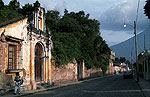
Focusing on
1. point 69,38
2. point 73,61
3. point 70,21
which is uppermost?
point 70,21

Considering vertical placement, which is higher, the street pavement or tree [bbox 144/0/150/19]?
tree [bbox 144/0/150/19]

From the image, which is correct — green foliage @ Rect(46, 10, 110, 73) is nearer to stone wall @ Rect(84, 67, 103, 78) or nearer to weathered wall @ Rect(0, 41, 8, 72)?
stone wall @ Rect(84, 67, 103, 78)

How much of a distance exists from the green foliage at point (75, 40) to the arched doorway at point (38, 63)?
2.56 meters

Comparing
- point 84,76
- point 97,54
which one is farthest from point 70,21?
point 97,54

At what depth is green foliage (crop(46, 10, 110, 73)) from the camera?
29.0 m

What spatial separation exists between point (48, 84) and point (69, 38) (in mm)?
11028

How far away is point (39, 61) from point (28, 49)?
3734 millimetres

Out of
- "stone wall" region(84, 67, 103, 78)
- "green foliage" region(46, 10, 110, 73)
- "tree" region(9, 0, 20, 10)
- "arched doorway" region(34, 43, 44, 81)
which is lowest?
"stone wall" region(84, 67, 103, 78)

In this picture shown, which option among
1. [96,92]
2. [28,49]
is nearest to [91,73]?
[28,49]

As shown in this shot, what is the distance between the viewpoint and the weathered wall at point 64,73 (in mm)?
26750

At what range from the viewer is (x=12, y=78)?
57.8 ft

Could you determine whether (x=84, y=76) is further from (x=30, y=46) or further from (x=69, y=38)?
(x=30, y=46)

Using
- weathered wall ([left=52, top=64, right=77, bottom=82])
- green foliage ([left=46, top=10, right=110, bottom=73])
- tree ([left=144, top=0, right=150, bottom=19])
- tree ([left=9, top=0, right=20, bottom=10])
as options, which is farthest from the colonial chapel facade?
tree ([left=9, top=0, right=20, bottom=10])

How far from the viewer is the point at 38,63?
23.3 metres
